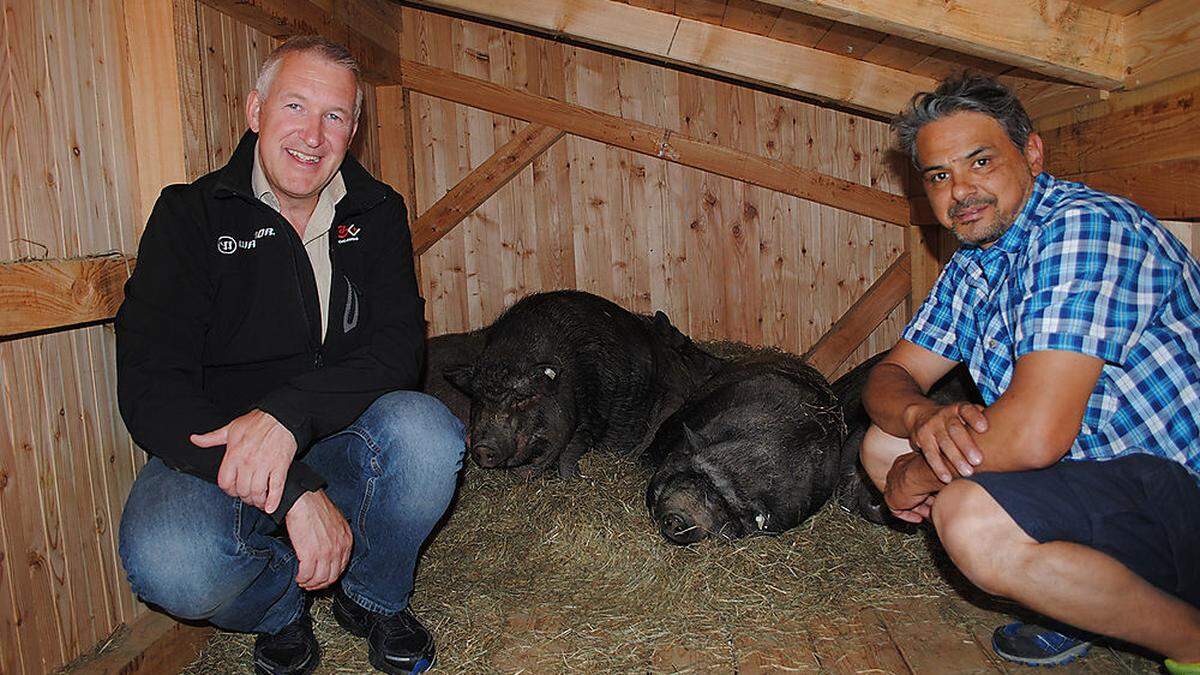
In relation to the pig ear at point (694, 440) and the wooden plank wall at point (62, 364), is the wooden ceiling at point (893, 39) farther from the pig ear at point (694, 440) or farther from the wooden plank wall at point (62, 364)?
the wooden plank wall at point (62, 364)

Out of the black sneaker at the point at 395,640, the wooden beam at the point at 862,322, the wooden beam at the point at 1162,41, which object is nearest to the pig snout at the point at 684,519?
the black sneaker at the point at 395,640

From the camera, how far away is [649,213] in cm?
754

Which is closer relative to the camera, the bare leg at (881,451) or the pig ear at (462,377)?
the bare leg at (881,451)

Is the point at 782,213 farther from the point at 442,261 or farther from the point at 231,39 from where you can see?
the point at 231,39

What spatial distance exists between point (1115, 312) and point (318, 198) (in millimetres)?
2560

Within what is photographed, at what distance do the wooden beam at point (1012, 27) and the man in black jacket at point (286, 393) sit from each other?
2.13m

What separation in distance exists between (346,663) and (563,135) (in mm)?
4971

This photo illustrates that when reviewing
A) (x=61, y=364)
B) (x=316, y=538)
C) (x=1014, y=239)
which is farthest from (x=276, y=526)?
(x=1014, y=239)

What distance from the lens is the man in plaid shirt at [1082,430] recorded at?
2.53m

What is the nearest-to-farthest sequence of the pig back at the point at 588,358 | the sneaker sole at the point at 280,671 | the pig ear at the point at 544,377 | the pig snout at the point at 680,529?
the sneaker sole at the point at 280,671 < the pig snout at the point at 680,529 < the pig ear at the point at 544,377 < the pig back at the point at 588,358

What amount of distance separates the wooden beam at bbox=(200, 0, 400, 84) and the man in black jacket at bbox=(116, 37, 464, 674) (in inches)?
64.6

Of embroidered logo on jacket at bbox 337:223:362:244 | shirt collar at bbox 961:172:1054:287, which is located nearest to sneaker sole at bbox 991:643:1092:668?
shirt collar at bbox 961:172:1054:287

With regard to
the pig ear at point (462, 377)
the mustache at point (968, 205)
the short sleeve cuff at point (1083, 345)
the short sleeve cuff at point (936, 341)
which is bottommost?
the pig ear at point (462, 377)

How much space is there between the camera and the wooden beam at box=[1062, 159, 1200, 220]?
3549 mm
